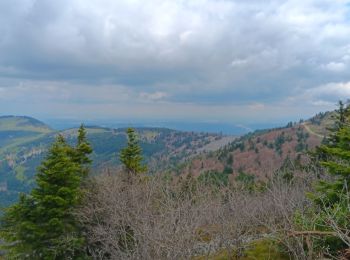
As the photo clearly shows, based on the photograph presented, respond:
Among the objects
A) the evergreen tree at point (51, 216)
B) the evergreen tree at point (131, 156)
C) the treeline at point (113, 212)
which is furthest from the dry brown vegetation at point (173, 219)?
the evergreen tree at point (131, 156)

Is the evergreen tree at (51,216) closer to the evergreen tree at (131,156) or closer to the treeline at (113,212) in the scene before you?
the treeline at (113,212)

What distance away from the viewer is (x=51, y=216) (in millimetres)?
25969

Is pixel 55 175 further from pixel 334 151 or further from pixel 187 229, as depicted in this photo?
pixel 334 151

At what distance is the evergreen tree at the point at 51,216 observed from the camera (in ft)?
84.1

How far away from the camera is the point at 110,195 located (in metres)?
25.8

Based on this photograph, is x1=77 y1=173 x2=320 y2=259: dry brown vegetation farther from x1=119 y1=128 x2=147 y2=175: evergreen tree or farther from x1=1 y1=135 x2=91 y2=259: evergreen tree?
x1=119 y1=128 x2=147 y2=175: evergreen tree

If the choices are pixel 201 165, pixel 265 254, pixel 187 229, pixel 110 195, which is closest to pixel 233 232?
pixel 265 254

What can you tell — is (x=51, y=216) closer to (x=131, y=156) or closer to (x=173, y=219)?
(x=173, y=219)

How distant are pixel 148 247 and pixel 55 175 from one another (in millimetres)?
13116

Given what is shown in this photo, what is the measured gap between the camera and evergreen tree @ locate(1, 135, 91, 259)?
25625 millimetres

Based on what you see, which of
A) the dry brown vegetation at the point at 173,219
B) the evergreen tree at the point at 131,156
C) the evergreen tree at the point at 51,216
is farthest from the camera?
the evergreen tree at the point at 131,156

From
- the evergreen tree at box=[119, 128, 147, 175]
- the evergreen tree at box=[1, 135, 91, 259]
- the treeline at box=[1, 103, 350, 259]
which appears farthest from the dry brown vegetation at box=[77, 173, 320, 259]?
the evergreen tree at box=[119, 128, 147, 175]

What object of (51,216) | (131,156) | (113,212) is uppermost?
(131,156)

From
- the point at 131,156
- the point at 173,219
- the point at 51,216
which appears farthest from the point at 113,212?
the point at 131,156
